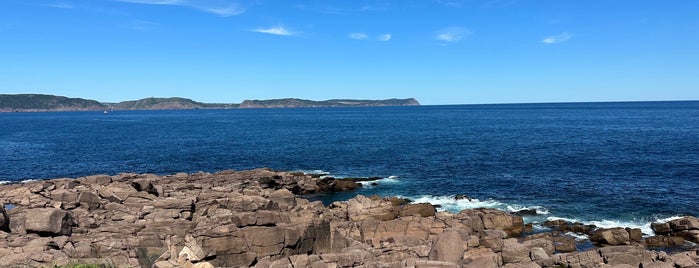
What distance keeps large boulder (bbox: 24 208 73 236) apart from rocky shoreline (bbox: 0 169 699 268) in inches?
2.3

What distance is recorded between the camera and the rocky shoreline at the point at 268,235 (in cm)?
2480

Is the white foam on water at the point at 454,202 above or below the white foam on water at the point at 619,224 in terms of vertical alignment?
below

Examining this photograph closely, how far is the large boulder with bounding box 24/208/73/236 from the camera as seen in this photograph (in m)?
28.2

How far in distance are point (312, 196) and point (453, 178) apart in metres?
21.1

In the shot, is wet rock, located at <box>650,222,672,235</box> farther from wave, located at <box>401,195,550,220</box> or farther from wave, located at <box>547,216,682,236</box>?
wave, located at <box>401,195,550,220</box>

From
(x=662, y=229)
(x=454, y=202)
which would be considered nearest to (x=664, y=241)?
(x=662, y=229)

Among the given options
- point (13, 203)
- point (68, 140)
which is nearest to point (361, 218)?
point (13, 203)

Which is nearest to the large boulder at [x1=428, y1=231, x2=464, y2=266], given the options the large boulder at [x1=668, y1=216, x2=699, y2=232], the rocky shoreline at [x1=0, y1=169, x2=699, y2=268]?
the rocky shoreline at [x1=0, y1=169, x2=699, y2=268]

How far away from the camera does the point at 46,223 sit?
28.3 metres

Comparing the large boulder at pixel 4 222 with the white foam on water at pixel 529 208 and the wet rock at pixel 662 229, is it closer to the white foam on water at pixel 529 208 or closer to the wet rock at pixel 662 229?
the white foam on water at pixel 529 208

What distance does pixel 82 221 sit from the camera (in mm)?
32125

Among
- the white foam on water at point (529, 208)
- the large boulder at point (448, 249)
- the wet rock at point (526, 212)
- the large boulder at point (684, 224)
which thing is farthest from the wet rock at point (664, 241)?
the large boulder at point (448, 249)

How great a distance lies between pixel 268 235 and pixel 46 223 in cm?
1353

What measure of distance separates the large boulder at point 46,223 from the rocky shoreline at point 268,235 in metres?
0.06
